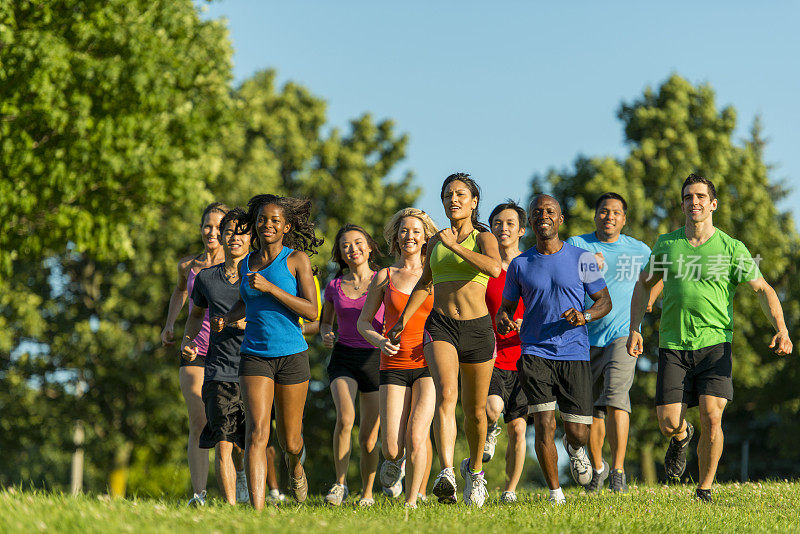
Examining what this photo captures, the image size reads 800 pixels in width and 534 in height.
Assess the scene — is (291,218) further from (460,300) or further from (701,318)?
(701,318)

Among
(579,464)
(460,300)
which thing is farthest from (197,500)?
(579,464)

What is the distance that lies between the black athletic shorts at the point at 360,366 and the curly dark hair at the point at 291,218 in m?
1.54

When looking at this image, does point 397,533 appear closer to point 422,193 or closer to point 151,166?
point 151,166

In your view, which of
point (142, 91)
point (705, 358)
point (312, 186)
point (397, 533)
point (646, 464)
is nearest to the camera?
point (397, 533)

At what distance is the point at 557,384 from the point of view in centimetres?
881

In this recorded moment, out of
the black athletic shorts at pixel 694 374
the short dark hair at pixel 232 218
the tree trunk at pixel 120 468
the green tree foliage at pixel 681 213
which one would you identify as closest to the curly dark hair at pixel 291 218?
the short dark hair at pixel 232 218

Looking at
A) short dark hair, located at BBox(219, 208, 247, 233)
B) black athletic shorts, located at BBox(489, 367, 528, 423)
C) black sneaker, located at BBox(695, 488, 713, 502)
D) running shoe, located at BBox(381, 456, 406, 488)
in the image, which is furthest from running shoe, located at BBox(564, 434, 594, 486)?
short dark hair, located at BBox(219, 208, 247, 233)

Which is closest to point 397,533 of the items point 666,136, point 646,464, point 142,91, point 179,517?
point 179,517

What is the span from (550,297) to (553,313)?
15 cm

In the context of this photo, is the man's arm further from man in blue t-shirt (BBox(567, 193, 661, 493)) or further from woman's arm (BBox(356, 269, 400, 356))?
woman's arm (BBox(356, 269, 400, 356))

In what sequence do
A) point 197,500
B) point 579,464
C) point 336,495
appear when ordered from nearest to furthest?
point 197,500 < point 336,495 < point 579,464

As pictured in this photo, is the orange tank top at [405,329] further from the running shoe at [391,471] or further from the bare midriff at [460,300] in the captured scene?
the running shoe at [391,471]

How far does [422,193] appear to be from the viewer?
34406 mm

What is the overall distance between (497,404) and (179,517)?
4.20 metres
